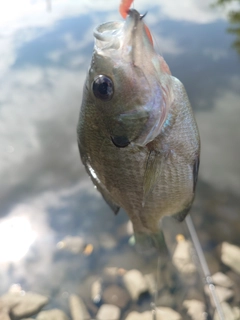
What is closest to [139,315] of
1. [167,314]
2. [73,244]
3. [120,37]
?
[167,314]

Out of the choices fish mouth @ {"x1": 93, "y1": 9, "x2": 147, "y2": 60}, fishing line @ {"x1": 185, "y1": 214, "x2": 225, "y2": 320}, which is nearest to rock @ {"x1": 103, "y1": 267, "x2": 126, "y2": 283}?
fishing line @ {"x1": 185, "y1": 214, "x2": 225, "y2": 320}

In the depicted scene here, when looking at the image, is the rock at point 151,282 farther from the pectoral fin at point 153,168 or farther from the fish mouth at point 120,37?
the fish mouth at point 120,37

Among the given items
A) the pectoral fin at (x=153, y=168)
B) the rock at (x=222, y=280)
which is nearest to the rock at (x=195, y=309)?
the rock at (x=222, y=280)

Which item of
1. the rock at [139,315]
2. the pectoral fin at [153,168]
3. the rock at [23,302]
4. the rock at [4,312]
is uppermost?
the pectoral fin at [153,168]

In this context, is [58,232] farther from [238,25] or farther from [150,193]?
[238,25]

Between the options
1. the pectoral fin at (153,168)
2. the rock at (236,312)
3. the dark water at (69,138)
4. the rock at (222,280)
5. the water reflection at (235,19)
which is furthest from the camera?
the water reflection at (235,19)

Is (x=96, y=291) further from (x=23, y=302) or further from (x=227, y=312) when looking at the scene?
(x=227, y=312)

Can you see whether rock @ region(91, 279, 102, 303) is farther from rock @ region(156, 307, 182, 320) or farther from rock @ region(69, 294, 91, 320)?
rock @ region(156, 307, 182, 320)
